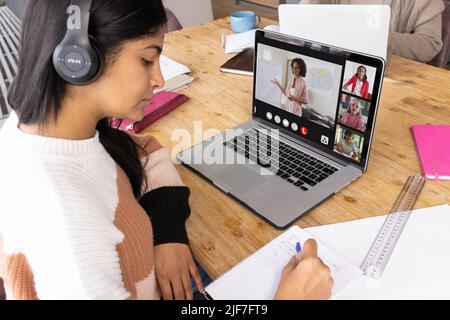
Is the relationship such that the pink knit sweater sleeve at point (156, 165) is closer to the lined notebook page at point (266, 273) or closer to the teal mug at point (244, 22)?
the lined notebook page at point (266, 273)

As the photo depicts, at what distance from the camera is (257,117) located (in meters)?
1.12

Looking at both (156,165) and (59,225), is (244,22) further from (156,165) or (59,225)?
(59,225)

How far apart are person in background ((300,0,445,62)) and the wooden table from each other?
16 centimetres

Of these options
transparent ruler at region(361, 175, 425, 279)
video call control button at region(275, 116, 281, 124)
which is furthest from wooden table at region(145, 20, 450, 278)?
video call control button at region(275, 116, 281, 124)

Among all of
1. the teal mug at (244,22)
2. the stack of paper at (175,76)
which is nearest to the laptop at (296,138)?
the stack of paper at (175,76)

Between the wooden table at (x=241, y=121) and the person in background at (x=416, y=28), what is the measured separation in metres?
0.16

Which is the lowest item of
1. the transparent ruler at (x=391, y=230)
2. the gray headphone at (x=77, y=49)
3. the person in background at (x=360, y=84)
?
the transparent ruler at (x=391, y=230)

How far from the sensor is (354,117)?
34.6 inches

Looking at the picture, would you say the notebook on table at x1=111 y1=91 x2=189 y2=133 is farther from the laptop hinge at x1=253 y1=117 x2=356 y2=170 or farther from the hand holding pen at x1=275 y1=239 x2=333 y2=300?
the hand holding pen at x1=275 y1=239 x2=333 y2=300

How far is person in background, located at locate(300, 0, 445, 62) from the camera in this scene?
159 cm

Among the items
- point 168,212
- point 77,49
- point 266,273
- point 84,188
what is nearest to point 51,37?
point 77,49

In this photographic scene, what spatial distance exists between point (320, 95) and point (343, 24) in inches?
12.7

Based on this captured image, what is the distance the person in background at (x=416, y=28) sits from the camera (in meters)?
1.59

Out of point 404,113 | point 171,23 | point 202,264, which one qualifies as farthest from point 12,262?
point 171,23
